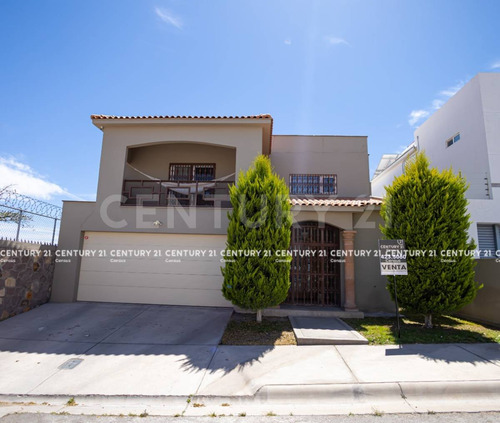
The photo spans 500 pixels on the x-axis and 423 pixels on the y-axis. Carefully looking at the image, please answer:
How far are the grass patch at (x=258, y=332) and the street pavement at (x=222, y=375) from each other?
1.06 ft

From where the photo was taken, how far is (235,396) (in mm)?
3818

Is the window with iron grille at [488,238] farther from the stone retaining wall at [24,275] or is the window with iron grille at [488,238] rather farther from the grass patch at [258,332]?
the stone retaining wall at [24,275]

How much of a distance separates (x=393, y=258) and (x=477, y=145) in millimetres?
9317

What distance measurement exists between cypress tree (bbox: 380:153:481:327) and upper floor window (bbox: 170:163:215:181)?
24.1 feet

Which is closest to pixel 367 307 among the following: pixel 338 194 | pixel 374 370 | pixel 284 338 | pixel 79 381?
pixel 284 338

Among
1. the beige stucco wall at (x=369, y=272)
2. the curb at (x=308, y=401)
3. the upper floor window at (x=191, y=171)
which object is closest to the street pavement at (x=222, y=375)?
the curb at (x=308, y=401)

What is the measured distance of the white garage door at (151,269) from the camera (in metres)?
8.48

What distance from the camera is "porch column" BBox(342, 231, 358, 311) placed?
7892 millimetres

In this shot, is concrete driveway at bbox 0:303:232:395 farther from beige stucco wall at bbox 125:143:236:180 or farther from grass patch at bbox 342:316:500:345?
beige stucco wall at bbox 125:143:236:180

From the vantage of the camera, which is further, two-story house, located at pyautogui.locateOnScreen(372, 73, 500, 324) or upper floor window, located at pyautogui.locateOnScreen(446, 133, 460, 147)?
upper floor window, located at pyautogui.locateOnScreen(446, 133, 460, 147)

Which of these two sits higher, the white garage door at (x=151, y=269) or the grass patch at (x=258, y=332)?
the white garage door at (x=151, y=269)

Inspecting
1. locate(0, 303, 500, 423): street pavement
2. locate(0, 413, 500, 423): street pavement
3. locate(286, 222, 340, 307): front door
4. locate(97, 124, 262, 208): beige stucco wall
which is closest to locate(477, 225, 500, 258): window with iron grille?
locate(286, 222, 340, 307): front door

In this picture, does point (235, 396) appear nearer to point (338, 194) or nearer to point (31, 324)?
point (31, 324)

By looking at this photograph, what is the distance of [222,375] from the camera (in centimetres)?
438
